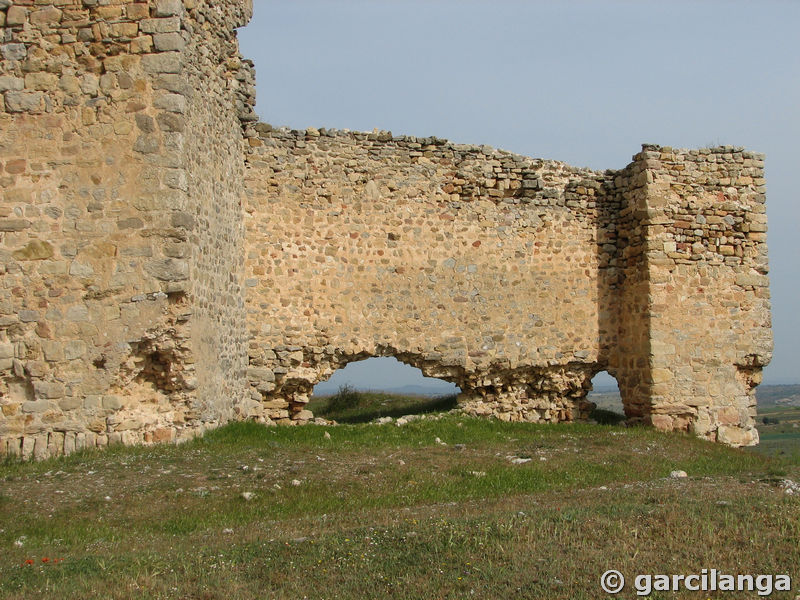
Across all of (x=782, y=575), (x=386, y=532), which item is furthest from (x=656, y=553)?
(x=386, y=532)

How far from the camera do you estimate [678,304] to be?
35.8 ft

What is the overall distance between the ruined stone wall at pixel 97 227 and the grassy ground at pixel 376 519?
67 cm

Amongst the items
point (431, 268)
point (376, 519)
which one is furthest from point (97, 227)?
point (431, 268)

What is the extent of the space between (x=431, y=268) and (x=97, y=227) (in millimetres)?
4510

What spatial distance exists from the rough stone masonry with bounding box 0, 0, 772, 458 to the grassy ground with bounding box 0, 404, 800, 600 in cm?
101

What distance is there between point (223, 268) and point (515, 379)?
4594 millimetres

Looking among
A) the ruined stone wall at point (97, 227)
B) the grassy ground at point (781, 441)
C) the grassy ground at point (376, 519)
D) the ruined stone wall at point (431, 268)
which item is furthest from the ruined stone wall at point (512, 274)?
the ruined stone wall at point (97, 227)

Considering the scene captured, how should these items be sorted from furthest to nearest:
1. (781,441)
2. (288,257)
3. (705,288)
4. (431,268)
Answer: (781,441) < (705,288) < (431,268) < (288,257)

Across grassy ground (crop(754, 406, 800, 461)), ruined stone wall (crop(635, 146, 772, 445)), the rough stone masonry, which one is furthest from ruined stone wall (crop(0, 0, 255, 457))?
grassy ground (crop(754, 406, 800, 461))

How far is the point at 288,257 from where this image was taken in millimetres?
10109

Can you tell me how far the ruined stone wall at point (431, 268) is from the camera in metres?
10.1

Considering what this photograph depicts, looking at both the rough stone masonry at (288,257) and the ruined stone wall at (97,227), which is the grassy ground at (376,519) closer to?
the ruined stone wall at (97,227)

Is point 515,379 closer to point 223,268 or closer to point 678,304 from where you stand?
point 678,304

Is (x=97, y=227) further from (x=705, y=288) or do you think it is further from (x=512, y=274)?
(x=705, y=288)
